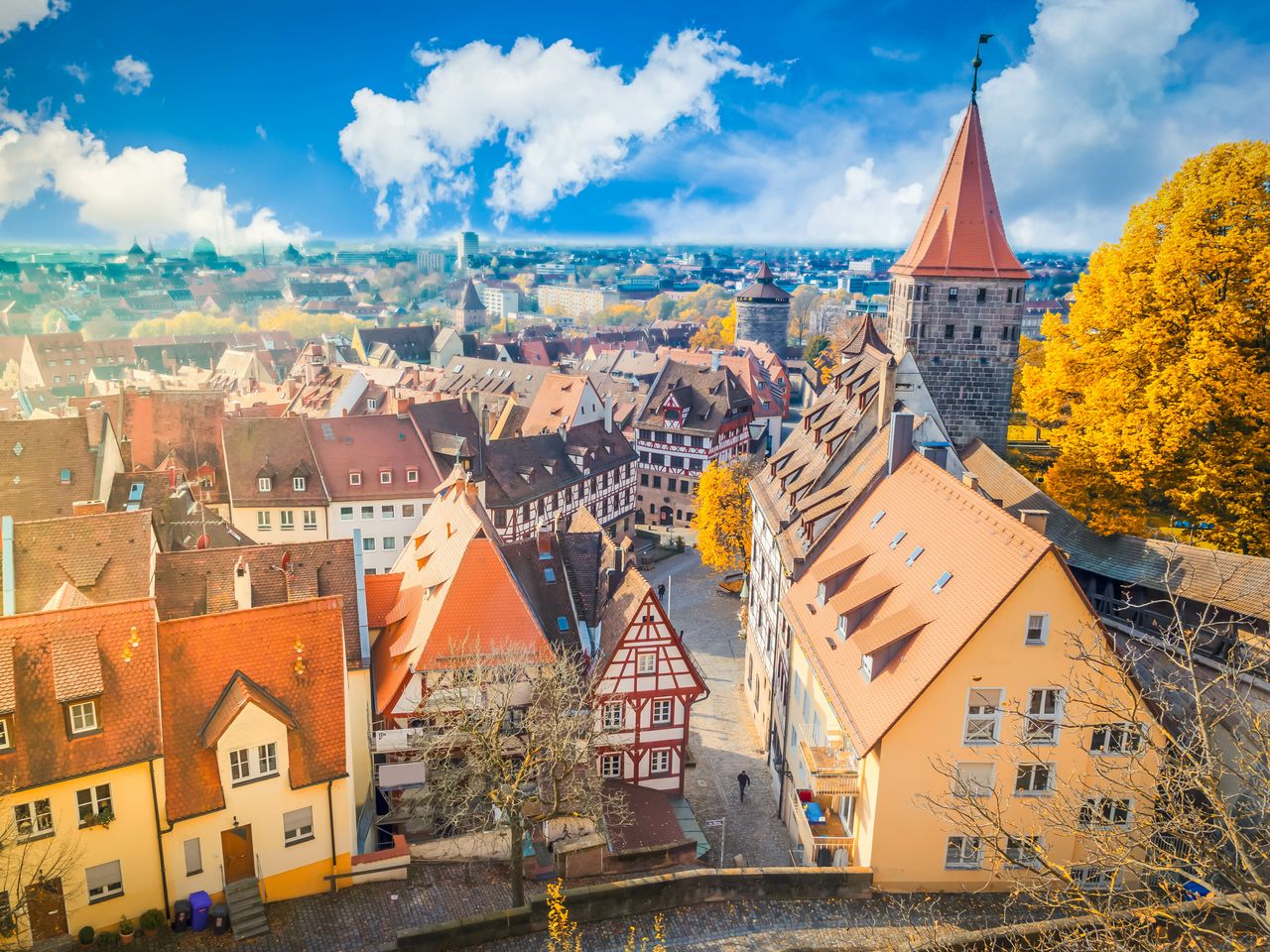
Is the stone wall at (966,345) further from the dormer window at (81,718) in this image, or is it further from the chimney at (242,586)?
the dormer window at (81,718)

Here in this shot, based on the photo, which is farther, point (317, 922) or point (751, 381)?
point (751, 381)

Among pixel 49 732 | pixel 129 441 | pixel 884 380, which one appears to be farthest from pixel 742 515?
pixel 49 732

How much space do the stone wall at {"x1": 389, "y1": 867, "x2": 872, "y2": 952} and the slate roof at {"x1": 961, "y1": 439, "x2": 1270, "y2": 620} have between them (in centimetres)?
958

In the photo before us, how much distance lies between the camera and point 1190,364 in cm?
2578

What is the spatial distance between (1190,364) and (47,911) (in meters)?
29.6

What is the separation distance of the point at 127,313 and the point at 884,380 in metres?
168

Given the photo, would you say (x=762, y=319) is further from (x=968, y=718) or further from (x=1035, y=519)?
(x=968, y=718)

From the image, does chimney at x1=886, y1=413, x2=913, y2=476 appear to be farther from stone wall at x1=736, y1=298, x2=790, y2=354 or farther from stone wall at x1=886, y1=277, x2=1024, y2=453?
stone wall at x1=736, y1=298, x2=790, y2=354

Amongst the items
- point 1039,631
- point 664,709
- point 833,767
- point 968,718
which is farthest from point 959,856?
point 664,709

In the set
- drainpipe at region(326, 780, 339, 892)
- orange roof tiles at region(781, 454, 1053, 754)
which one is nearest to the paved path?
orange roof tiles at region(781, 454, 1053, 754)

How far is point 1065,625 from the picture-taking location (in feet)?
64.2

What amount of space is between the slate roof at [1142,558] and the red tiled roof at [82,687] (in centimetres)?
2092

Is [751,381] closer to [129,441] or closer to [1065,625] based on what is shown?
[129,441]

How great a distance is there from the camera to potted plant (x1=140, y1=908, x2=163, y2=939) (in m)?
18.8
